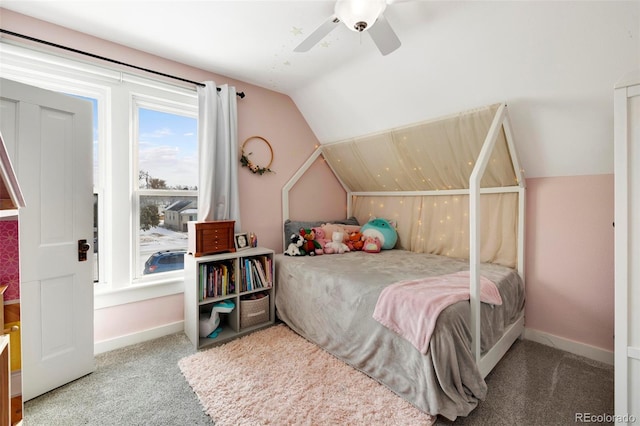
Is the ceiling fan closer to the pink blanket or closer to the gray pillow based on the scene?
the pink blanket

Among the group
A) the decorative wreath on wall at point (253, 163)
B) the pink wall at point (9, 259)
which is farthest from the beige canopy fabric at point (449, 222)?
the pink wall at point (9, 259)

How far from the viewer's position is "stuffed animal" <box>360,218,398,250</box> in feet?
10.3

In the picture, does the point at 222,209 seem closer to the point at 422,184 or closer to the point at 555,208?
the point at 422,184

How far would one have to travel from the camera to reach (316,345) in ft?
7.48

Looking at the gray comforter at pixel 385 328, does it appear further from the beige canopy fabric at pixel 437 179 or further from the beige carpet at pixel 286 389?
the beige canopy fabric at pixel 437 179

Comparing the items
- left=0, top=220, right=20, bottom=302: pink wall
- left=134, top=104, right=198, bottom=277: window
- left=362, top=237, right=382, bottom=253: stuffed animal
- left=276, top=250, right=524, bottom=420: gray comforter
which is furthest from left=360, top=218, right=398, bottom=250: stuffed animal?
left=0, top=220, right=20, bottom=302: pink wall

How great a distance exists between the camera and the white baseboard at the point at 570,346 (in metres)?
2.08

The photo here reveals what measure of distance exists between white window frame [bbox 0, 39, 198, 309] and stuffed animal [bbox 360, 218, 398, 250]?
213 cm

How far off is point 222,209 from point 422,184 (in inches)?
81.7

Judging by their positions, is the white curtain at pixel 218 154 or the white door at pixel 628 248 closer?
the white door at pixel 628 248

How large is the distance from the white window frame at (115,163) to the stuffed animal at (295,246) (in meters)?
1.17

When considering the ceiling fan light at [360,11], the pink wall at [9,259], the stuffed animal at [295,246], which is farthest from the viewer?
the stuffed animal at [295,246]

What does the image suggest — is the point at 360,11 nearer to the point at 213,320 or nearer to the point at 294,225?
the point at 294,225

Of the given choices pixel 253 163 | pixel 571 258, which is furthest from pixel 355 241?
pixel 571 258
